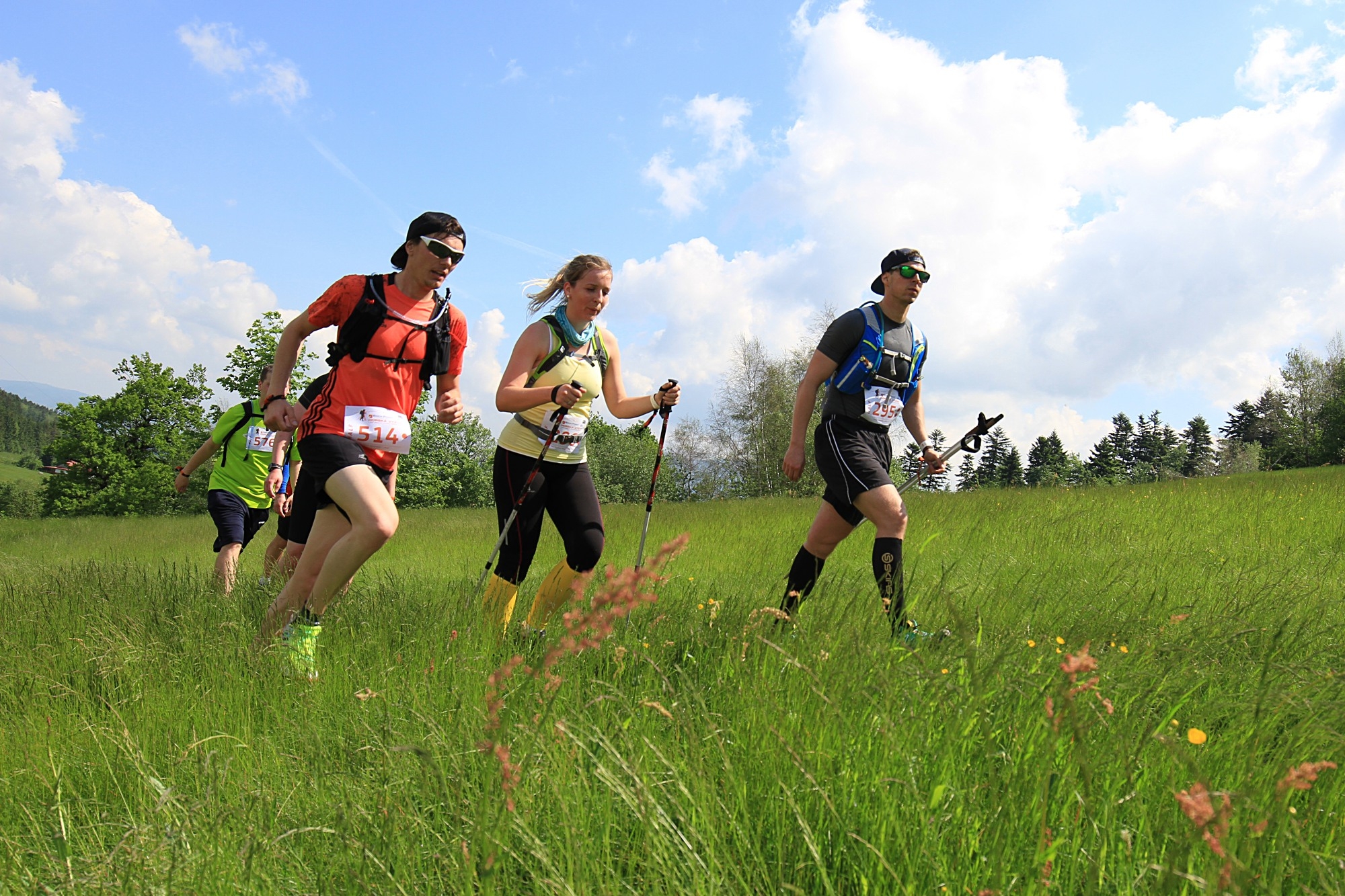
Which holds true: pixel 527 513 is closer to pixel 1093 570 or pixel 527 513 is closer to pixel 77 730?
pixel 77 730

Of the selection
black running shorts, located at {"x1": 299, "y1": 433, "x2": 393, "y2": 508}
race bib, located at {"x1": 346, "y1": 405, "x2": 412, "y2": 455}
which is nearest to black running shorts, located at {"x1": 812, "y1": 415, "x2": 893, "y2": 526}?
race bib, located at {"x1": 346, "y1": 405, "x2": 412, "y2": 455}

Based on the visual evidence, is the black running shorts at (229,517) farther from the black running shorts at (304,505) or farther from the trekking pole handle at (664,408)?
the trekking pole handle at (664,408)

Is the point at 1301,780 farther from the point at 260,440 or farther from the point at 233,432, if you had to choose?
the point at 233,432

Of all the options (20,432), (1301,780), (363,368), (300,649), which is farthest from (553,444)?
(20,432)

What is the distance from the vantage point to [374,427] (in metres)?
3.83

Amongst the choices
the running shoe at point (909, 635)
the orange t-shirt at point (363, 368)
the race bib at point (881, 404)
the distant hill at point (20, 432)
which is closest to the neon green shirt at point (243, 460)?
the orange t-shirt at point (363, 368)

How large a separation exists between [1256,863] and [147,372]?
52.9 m

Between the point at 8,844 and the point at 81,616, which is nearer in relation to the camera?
the point at 8,844

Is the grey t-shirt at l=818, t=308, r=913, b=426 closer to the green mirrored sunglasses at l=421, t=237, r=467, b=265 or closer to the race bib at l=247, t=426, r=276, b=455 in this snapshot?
the green mirrored sunglasses at l=421, t=237, r=467, b=265

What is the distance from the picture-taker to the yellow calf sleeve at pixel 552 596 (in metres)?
4.27

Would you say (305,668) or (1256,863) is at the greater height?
(1256,863)

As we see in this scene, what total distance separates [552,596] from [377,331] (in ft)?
5.41

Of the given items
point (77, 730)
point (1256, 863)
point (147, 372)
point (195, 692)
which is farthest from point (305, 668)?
point (147, 372)

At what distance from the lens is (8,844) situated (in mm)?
1804
